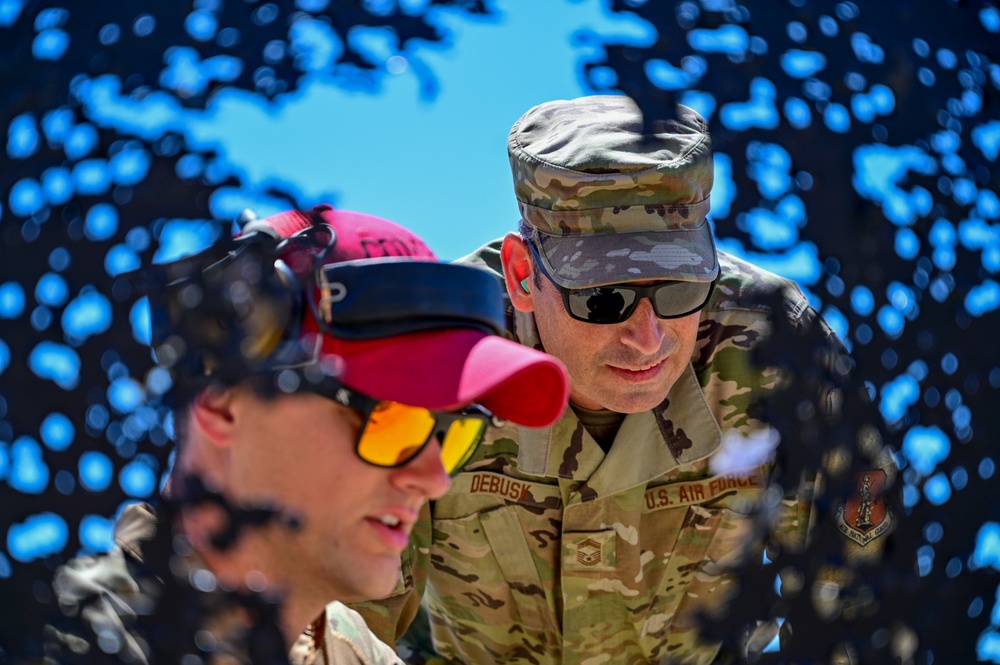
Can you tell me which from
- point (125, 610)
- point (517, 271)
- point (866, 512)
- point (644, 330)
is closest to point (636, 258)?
point (644, 330)

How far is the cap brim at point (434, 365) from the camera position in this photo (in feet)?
6.23

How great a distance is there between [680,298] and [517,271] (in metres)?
0.64

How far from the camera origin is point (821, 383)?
70.9 inches

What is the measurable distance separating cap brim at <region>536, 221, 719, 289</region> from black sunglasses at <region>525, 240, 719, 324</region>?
0.03 meters

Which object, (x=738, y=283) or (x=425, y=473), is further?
(x=738, y=283)

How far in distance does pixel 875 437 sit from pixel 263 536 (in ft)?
2.95

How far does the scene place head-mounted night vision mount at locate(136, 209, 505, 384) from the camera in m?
1.62

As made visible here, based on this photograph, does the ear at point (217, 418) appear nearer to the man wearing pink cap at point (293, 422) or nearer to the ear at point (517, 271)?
the man wearing pink cap at point (293, 422)

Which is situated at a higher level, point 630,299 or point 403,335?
point 403,335

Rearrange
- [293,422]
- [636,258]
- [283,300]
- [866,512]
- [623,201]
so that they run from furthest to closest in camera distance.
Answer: [623,201] → [636,258] → [866,512] → [293,422] → [283,300]

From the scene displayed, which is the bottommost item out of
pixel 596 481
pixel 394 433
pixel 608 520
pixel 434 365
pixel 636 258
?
pixel 608 520

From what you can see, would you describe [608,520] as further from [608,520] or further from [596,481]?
[596,481]

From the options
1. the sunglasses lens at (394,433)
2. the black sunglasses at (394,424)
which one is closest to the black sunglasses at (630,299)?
the black sunglasses at (394,424)

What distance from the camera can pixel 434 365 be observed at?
194cm
